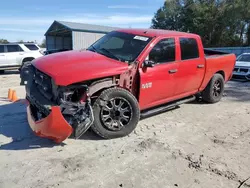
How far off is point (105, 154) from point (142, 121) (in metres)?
1.68

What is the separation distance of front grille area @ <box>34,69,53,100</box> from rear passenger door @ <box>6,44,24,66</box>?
1110cm

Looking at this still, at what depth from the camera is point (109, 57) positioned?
16.3 feet

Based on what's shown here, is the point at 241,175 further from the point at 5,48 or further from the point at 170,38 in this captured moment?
the point at 5,48

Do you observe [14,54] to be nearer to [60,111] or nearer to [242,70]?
[242,70]

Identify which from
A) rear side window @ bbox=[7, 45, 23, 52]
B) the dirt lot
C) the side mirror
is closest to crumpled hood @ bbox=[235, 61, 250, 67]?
the dirt lot

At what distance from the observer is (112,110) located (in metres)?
4.45

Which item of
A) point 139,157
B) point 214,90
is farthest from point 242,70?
point 139,157

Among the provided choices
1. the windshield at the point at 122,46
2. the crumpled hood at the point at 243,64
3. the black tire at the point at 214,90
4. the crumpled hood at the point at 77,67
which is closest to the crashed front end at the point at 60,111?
the crumpled hood at the point at 77,67

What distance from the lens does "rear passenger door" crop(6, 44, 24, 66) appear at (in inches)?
579

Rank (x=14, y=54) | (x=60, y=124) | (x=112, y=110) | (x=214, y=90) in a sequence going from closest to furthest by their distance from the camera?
1. (x=60, y=124)
2. (x=112, y=110)
3. (x=214, y=90)
4. (x=14, y=54)

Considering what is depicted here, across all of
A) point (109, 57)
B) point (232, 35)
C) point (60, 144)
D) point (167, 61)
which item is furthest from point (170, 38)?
point (232, 35)

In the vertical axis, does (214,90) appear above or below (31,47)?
below

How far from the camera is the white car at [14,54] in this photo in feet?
48.1

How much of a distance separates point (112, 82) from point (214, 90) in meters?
3.74
